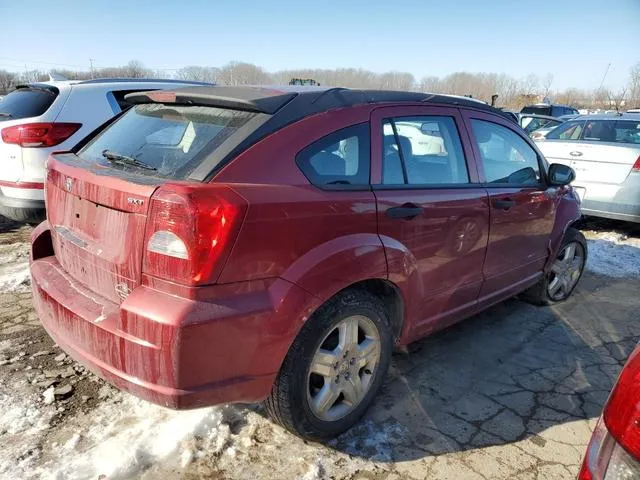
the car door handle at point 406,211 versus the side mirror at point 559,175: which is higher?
the side mirror at point 559,175


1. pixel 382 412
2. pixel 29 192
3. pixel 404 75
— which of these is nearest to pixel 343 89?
pixel 382 412

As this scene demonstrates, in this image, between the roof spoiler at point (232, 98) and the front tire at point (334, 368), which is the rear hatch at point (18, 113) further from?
the front tire at point (334, 368)

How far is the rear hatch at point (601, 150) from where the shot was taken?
6.40m

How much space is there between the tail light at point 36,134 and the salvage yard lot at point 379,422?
162cm

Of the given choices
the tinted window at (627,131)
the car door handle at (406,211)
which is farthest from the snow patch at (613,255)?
the car door handle at (406,211)

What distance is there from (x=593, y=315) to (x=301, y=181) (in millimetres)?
3351

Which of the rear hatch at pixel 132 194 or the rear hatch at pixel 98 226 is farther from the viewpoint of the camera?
the rear hatch at pixel 98 226

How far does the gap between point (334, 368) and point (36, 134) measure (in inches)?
149

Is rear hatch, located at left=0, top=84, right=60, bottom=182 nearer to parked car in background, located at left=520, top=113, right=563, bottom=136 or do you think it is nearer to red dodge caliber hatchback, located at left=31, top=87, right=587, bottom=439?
red dodge caliber hatchback, located at left=31, top=87, right=587, bottom=439

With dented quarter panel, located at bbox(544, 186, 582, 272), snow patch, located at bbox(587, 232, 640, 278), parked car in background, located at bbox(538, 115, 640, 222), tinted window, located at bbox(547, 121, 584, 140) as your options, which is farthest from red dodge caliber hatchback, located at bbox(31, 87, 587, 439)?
tinted window, located at bbox(547, 121, 584, 140)

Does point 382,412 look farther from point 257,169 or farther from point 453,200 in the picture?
point 257,169

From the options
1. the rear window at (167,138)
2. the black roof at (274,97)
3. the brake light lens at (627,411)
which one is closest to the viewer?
the brake light lens at (627,411)

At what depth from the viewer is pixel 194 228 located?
6.22 feet

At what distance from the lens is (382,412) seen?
111 inches
